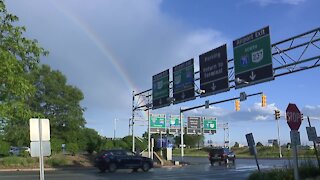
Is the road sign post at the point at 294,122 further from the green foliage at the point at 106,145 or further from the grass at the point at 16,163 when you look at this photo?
the green foliage at the point at 106,145

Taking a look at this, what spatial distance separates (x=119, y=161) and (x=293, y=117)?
2215 centimetres

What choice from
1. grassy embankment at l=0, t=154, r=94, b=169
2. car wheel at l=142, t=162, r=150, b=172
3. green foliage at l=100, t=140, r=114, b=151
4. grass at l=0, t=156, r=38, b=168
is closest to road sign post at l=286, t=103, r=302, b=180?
car wheel at l=142, t=162, r=150, b=172

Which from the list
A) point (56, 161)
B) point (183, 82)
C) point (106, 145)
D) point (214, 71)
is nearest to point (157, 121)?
point (106, 145)

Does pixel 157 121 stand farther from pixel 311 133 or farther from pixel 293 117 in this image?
pixel 293 117

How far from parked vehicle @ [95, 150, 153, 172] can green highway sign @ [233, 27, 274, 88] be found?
9.42m

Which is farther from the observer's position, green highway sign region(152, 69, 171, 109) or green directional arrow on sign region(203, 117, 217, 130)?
green directional arrow on sign region(203, 117, 217, 130)

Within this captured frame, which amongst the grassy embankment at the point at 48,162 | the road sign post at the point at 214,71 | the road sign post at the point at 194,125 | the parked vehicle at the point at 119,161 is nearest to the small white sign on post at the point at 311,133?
the road sign post at the point at 214,71

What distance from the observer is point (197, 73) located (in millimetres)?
35562

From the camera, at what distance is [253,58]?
2828 cm

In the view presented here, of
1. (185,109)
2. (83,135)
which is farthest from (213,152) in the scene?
(83,135)

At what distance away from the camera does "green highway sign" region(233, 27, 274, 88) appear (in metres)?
27.3

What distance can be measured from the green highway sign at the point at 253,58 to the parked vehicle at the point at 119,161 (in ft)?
30.9

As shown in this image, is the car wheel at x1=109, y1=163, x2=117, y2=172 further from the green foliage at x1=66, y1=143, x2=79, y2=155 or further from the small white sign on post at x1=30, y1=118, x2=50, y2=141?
the small white sign on post at x1=30, y1=118, x2=50, y2=141

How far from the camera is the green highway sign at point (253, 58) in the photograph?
2727cm
